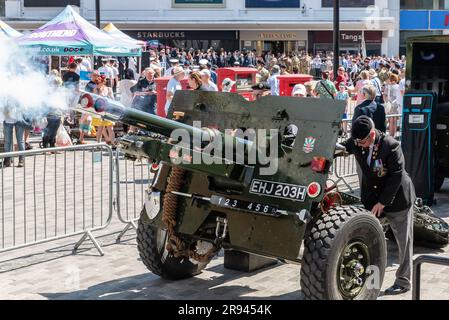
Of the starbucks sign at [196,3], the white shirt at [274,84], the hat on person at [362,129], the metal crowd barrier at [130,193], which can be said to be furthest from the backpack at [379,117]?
the starbucks sign at [196,3]

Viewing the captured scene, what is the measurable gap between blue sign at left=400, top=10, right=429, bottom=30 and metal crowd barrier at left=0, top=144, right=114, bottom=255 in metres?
46.8

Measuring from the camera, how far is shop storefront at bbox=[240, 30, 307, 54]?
51250 millimetres

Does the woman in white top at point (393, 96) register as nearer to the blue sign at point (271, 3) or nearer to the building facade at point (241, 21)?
the building facade at point (241, 21)

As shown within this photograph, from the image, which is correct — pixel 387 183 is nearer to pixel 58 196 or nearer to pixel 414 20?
pixel 58 196

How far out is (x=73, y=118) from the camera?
55.9ft

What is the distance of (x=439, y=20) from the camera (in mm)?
53562

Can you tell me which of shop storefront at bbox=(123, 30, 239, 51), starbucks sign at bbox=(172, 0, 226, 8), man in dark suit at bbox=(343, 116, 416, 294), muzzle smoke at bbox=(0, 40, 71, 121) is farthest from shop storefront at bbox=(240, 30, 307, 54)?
man in dark suit at bbox=(343, 116, 416, 294)

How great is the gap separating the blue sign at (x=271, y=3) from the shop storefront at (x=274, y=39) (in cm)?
182

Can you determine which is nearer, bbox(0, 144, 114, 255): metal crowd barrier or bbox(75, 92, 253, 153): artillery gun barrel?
bbox(75, 92, 253, 153): artillery gun barrel

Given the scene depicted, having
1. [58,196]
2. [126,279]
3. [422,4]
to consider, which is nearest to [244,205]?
[126,279]

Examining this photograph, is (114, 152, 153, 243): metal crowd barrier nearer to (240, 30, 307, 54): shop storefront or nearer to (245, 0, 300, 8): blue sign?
(245, 0, 300, 8): blue sign
